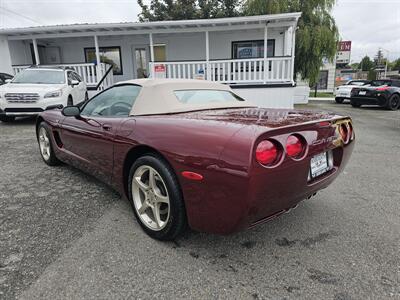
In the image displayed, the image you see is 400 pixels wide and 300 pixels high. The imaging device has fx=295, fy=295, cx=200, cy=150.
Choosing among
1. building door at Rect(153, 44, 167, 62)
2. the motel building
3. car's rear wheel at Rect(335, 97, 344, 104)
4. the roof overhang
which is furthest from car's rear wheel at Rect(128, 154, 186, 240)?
car's rear wheel at Rect(335, 97, 344, 104)

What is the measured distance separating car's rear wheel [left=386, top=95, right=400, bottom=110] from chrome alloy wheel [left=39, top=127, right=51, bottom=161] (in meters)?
14.5

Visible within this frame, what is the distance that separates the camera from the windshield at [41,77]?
8.85 m

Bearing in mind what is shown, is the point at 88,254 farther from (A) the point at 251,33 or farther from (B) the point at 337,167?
(A) the point at 251,33

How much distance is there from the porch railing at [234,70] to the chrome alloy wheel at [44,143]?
7.68 m

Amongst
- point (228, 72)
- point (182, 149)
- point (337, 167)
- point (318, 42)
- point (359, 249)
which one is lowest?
point (359, 249)

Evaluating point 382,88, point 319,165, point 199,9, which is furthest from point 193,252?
point 199,9

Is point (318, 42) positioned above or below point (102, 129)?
above

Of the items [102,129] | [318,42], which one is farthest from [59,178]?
[318,42]

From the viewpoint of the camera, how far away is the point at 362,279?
201 centimetres

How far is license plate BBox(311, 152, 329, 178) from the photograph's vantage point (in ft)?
7.43

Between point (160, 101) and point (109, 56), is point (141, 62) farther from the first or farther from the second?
point (160, 101)

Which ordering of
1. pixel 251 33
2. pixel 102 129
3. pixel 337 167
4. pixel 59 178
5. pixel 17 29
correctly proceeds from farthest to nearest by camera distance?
pixel 251 33
pixel 17 29
pixel 59 178
pixel 102 129
pixel 337 167

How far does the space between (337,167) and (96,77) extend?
1201 cm

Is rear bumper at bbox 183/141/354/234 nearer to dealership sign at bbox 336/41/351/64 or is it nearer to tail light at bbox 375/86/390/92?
tail light at bbox 375/86/390/92
